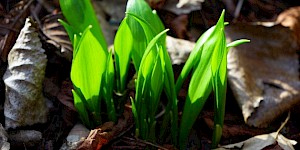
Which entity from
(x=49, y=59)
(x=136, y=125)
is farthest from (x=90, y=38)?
(x=49, y=59)

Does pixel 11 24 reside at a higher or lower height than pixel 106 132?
higher

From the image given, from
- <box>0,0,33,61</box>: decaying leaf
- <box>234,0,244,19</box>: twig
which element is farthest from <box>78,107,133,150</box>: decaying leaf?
<box>234,0,244,19</box>: twig

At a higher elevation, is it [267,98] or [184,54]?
[184,54]

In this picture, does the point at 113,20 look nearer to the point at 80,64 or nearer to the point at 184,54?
the point at 184,54

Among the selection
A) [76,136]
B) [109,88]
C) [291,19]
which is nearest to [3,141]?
[76,136]

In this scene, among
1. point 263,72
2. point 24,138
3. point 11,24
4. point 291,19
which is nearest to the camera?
point 24,138

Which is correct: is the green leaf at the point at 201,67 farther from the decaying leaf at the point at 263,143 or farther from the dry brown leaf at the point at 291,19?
the dry brown leaf at the point at 291,19

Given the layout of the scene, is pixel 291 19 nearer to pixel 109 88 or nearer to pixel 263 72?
pixel 263 72

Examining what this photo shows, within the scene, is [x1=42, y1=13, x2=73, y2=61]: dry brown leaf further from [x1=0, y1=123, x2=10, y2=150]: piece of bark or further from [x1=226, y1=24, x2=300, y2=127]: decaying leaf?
[x1=226, y1=24, x2=300, y2=127]: decaying leaf
